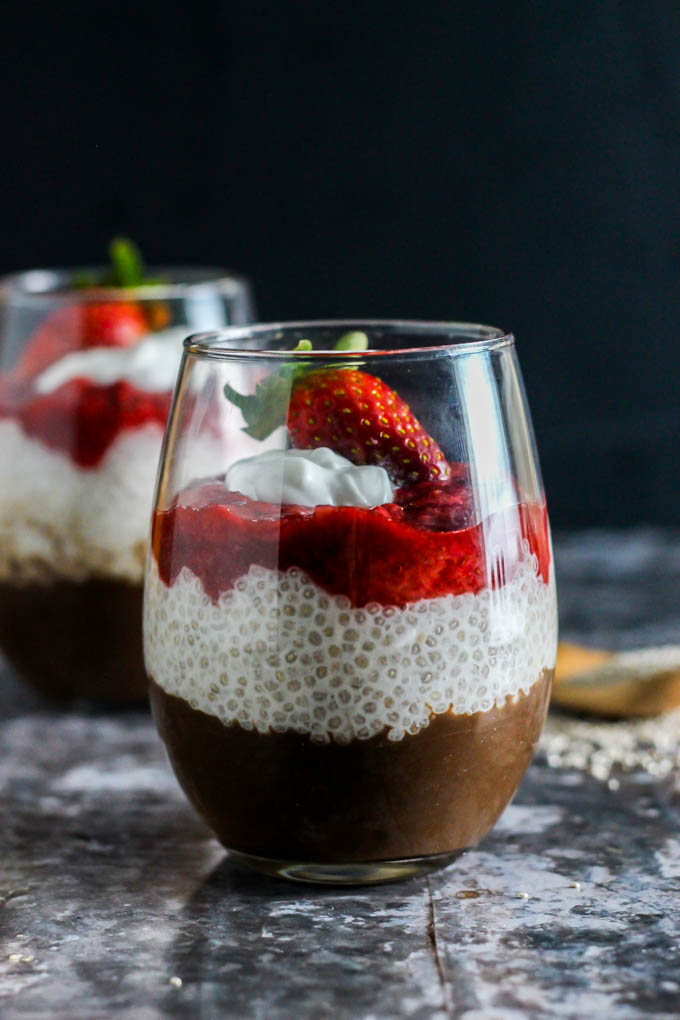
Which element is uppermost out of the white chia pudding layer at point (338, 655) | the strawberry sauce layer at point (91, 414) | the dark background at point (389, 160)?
the dark background at point (389, 160)

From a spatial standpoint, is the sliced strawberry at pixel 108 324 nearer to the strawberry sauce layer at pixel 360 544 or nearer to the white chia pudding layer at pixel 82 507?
the white chia pudding layer at pixel 82 507

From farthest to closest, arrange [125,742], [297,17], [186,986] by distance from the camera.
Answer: [297,17]
[125,742]
[186,986]

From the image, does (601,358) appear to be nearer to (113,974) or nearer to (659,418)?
(659,418)

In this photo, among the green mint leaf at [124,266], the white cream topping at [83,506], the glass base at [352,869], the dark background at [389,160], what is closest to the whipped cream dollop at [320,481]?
the glass base at [352,869]

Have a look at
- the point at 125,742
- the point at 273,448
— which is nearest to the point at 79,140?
the point at 125,742

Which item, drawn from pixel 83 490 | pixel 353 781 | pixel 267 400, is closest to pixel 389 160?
pixel 83 490

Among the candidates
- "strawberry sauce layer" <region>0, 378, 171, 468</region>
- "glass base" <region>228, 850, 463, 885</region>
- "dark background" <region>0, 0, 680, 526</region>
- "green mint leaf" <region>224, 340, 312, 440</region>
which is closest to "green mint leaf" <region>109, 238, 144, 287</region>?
"strawberry sauce layer" <region>0, 378, 171, 468</region>

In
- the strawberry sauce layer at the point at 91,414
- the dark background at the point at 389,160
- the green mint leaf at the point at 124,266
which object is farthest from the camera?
the dark background at the point at 389,160
